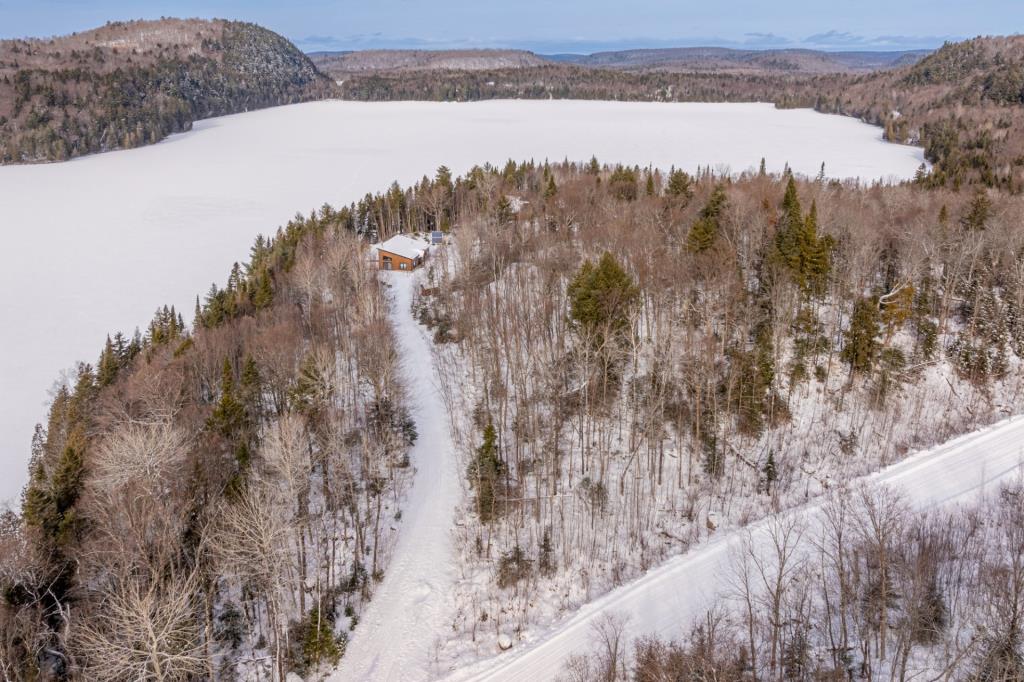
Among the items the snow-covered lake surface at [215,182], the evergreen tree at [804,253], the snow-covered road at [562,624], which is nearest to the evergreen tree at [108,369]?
the snow-covered lake surface at [215,182]

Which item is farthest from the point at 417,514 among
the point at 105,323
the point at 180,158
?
the point at 180,158

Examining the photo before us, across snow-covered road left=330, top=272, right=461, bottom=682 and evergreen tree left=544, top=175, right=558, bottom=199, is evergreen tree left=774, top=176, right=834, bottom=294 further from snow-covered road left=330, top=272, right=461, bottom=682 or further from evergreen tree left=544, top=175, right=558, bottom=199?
evergreen tree left=544, top=175, right=558, bottom=199

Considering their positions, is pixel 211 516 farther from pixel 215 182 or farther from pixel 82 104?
pixel 82 104

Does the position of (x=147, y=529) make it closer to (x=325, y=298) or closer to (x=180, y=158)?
(x=325, y=298)

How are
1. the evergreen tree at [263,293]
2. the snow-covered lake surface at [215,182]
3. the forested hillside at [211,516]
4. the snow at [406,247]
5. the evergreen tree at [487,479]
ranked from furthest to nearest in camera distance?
the snow at [406,247] → the snow-covered lake surface at [215,182] → the evergreen tree at [263,293] → the evergreen tree at [487,479] → the forested hillside at [211,516]

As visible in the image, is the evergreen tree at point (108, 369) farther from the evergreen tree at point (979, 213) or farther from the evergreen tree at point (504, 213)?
the evergreen tree at point (979, 213)
